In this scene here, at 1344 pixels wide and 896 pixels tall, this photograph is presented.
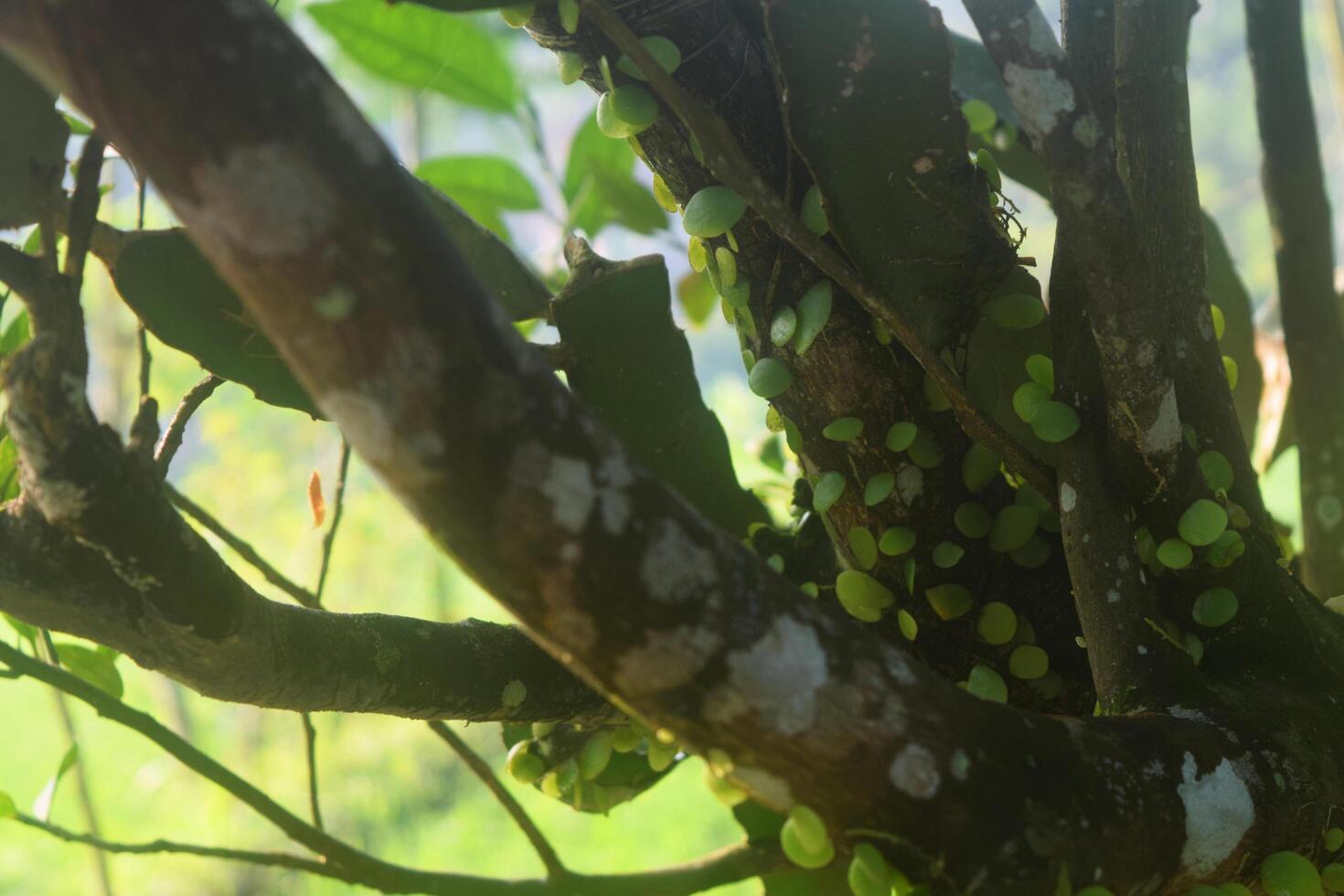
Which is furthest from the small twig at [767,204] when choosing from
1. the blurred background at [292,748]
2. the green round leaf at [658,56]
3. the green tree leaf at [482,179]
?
the blurred background at [292,748]

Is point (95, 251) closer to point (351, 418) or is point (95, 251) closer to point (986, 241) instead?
point (351, 418)

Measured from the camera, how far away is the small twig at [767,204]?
1.23 feet

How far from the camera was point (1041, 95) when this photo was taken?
383 millimetres

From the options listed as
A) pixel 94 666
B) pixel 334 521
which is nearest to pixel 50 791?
pixel 94 666

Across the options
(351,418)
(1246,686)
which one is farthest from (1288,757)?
(351,418)

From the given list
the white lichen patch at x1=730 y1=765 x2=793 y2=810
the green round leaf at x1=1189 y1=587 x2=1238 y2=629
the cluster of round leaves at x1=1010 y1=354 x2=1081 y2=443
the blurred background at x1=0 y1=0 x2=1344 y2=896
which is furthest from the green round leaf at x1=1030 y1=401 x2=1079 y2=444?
A: the blurred background at x1=0 y1=0 x2=1344 y2=896

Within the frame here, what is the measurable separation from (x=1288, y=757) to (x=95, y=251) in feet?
1.75

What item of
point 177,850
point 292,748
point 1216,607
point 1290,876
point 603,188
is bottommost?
point 1290,876

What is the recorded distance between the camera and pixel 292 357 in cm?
27

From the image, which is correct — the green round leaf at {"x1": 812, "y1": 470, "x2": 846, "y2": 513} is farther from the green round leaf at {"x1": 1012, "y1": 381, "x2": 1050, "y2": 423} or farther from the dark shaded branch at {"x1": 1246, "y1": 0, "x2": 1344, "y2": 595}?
the dark shaded branch at {"x1": 1246, "y1": 0, "x2": 1344, "y2": 595}

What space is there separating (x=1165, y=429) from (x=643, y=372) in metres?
0.25

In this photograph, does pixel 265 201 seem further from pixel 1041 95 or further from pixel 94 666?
pixel 94 666

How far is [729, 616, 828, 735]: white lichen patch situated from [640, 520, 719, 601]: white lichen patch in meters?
0.02

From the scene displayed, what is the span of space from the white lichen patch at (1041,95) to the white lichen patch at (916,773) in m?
0.23
